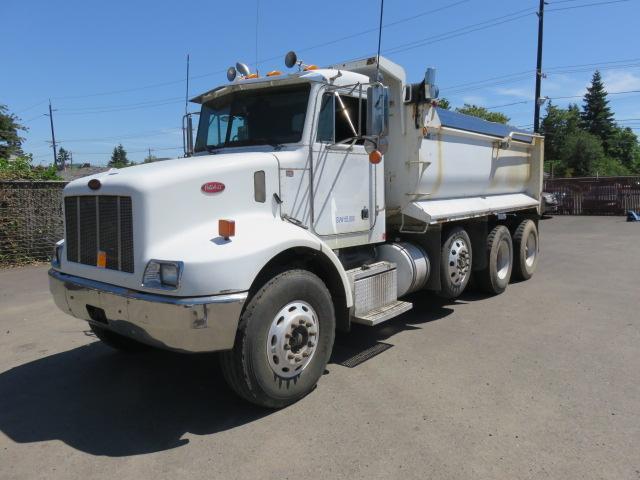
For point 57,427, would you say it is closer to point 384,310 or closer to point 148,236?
point 148,236

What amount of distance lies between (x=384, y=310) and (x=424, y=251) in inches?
58.6

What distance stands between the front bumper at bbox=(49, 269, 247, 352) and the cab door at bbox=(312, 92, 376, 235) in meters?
1.57

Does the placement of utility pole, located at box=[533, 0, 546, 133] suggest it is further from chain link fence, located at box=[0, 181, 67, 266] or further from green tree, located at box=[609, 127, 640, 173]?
green tree, located at box=[609, 127, 640, 173]

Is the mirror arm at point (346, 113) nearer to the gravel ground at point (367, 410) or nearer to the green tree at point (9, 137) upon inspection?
the gravel ground at point (367, 410)

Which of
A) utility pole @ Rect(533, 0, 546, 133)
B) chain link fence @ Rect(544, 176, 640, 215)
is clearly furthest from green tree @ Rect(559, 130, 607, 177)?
utility pole @ Rect(533, 0, 546, 133)

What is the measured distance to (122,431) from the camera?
3758 millimetres

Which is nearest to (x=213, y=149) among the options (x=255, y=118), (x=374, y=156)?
(x=255, y=118)

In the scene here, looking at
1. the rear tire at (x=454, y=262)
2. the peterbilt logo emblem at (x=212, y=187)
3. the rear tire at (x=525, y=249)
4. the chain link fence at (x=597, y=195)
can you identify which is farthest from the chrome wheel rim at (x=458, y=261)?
the chain link fence at (x=597, y=195)

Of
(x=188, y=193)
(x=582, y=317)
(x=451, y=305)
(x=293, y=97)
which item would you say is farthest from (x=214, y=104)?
(x=582, y=317)

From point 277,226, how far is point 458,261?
3.62m

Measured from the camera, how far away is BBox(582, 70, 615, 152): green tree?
241ft

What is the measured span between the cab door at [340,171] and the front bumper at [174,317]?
157cm

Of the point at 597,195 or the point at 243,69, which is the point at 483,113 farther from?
the point at 243,69

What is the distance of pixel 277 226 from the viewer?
4.16 m
